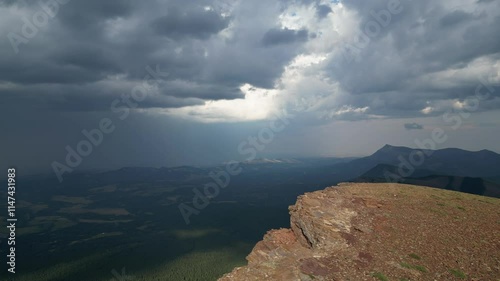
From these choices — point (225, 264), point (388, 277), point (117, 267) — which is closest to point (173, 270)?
point (225, 264)

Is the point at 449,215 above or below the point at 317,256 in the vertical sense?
above

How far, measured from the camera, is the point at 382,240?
40562 mm

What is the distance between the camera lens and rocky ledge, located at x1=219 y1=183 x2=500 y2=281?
111ft

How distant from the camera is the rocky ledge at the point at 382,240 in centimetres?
3384

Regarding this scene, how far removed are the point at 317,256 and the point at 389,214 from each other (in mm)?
17623

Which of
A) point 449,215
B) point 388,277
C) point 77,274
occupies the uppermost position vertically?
point 449,215

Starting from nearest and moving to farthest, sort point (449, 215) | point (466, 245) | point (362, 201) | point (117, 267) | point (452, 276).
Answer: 1. point (452, 276)
2. point (466, 245)
3. point (449, 215)
4. point (362, 201)
5. point (117, 267)

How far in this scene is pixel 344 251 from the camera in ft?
129

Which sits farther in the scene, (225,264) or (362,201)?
(225,264)

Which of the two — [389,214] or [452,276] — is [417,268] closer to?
[452,276]

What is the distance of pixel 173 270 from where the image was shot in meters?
177

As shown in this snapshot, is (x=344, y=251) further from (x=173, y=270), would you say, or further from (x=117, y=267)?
(x=117, y=267)

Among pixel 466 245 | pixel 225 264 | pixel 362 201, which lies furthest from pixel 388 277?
pixel 225 264

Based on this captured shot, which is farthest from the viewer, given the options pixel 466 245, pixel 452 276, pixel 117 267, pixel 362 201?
pixel 117 267
